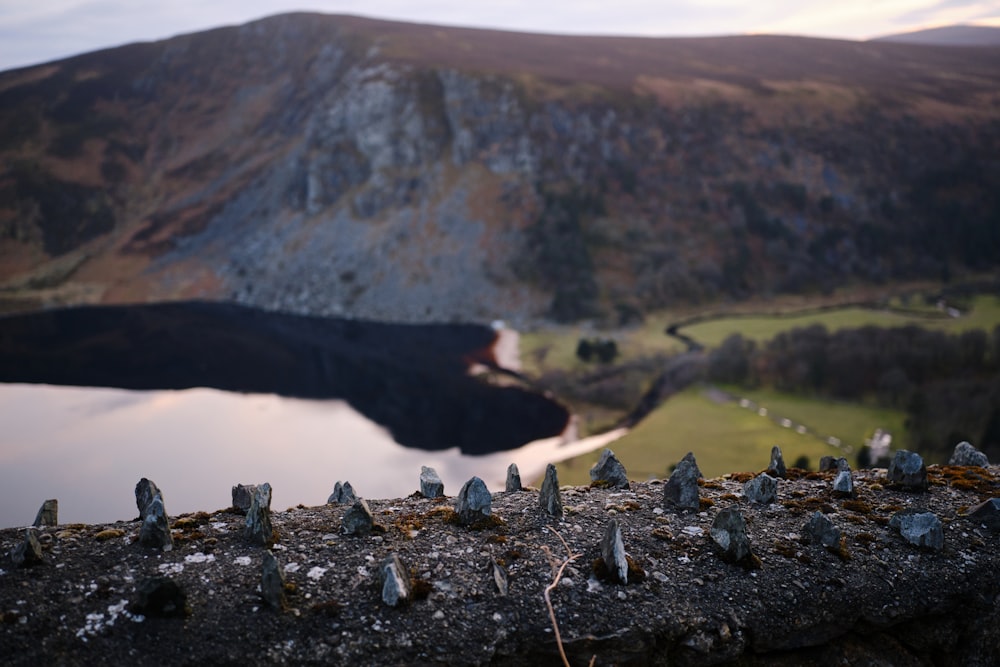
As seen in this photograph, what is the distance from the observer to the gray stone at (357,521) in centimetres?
1180

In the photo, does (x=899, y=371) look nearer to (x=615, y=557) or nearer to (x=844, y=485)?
(x=844, y=485)

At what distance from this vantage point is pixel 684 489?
13250 millimetres

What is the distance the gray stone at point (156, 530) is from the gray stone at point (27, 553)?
1.39 m

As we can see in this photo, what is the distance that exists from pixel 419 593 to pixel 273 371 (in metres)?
67.8

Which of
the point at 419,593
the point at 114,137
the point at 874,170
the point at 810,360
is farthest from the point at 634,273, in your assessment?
the point at 114,137

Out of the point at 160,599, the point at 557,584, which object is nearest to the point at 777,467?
the point at 557,584

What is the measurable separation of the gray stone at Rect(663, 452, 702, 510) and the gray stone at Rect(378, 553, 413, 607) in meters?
5.54

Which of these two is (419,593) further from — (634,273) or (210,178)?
(210,178)

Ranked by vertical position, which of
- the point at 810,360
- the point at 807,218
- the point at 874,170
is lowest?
the point at 810,360

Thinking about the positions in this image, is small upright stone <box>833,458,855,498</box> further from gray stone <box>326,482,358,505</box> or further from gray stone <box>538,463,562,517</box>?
gray stone <box>326,482,358,505</box>

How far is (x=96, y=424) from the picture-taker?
5734cm

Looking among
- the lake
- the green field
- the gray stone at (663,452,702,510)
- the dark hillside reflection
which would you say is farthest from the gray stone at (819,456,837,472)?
the dark hillside reflection

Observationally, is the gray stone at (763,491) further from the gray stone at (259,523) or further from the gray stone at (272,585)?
the gray stone at (259,523)

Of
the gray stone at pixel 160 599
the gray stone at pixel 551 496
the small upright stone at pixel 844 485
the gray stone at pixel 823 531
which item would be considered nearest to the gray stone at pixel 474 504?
the gray stone at pixel 551 496
